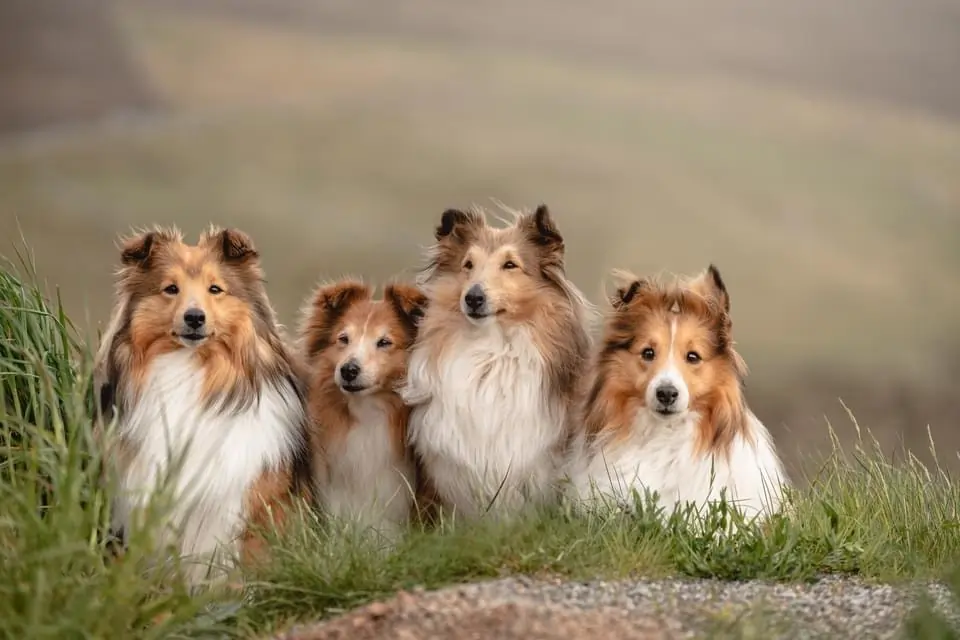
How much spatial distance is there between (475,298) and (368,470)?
3.19 ft

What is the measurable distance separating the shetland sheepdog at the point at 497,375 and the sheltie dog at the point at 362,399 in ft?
0.40

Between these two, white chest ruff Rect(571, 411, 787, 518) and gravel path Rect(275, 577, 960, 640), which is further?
white chest ruff Rect(571, 411, 787, 518)

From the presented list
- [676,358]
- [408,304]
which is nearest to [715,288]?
[676,358]

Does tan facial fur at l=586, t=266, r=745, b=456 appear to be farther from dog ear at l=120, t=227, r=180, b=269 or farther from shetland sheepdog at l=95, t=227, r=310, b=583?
dog ear at l=120, t=227, r=180, b=269

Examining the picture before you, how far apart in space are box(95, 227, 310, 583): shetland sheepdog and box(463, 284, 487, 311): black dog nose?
0.93m

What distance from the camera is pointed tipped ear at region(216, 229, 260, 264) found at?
219 inches

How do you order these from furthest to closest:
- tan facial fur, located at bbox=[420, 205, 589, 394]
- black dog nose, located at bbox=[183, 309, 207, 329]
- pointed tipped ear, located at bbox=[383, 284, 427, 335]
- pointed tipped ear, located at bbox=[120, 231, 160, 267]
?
pointed tipped ear, located at bbox=[383, 284, 427, 335] < tan facial fur, located at bbox=[420, 205, 589, 394] < pointed tipped ear, located at bbox=[120, 231, 160, 267] < black dog nose, located at bbox=[183, 309, 207, 329]

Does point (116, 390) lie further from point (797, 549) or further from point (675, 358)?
point (797, 549)

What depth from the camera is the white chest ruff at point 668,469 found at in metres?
5.55

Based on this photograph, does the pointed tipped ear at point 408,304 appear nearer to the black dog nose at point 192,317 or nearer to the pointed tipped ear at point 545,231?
the pointed tipped ear at point 545,231

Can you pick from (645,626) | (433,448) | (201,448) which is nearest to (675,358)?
(433,448)

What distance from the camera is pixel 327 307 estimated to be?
609 centimetres

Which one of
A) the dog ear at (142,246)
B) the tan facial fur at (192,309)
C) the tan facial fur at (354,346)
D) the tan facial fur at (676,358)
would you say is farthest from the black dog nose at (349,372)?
the tan facial fur at (676,358)

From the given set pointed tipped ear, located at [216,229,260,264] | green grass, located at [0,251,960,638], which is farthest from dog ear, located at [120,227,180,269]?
green grass, located at [0,251,960,638]
